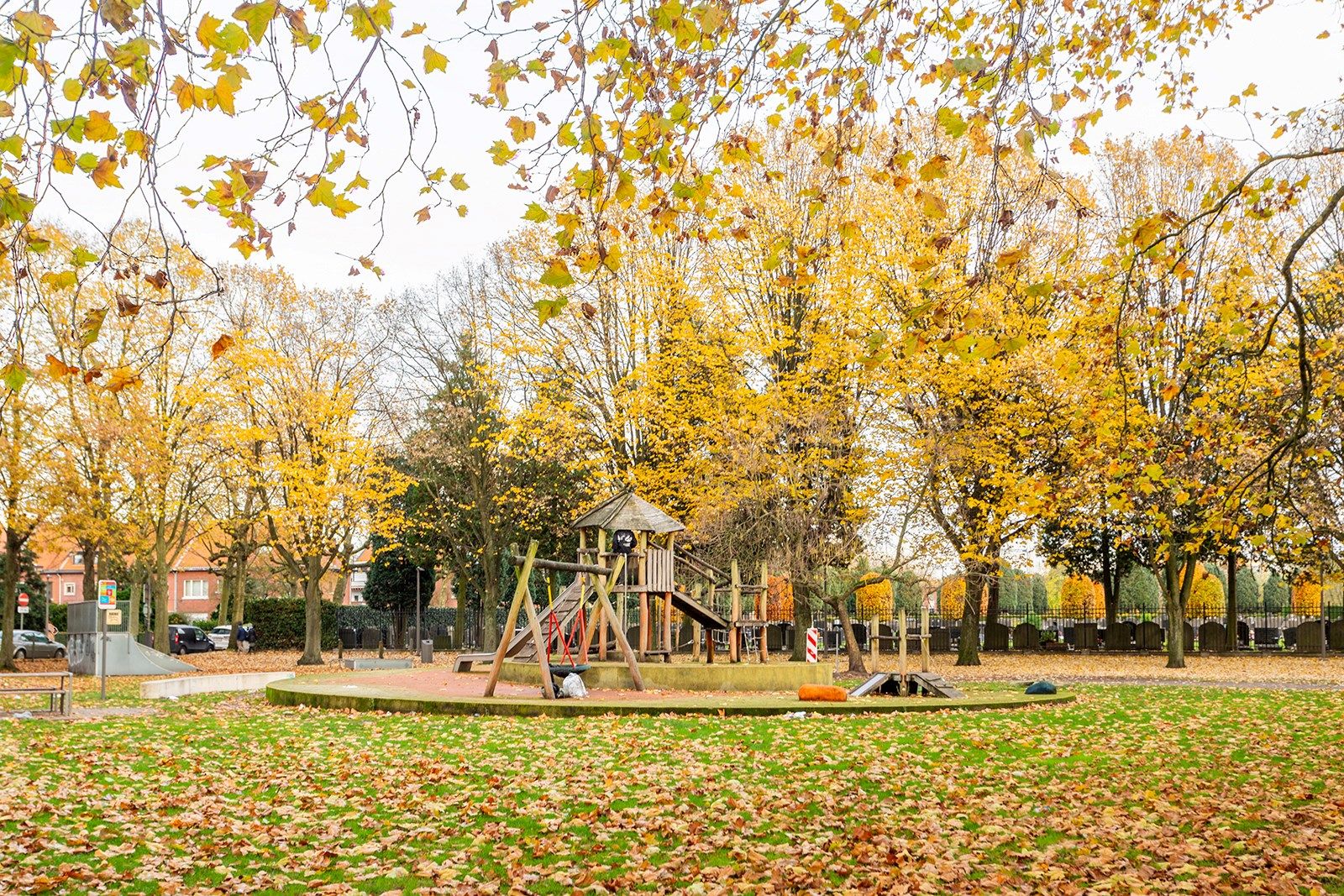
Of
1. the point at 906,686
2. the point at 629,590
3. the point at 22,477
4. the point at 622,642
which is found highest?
the point at 22,477

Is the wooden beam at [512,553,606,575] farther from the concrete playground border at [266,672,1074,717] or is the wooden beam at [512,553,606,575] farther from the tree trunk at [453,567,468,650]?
the tree trunk at [453,567,468,650]

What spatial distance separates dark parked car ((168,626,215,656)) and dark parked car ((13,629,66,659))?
4.37m

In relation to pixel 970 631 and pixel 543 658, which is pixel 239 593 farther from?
pixel 543 658

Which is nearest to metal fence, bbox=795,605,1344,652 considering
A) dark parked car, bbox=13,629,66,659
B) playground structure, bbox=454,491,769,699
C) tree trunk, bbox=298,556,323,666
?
playground structure, bbox=454,491,769,699

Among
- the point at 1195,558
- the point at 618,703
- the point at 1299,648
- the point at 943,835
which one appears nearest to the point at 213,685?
the point at 618,703

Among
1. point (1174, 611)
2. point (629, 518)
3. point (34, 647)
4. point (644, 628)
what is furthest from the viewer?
point (34, 647)

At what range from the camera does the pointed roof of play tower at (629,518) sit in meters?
21.5

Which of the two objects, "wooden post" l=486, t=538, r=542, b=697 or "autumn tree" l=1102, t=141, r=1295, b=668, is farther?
A: "autumn tree" l=1102, t=141, r=1295, b=668

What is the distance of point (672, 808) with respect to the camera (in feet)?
28.4

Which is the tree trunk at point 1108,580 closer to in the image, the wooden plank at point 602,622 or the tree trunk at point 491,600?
the tree trunk at point 491,600

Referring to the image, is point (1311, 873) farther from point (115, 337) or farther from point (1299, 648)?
point (1299, 648)

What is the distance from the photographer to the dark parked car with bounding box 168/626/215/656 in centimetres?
4641

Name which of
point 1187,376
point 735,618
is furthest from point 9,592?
point 1187,376

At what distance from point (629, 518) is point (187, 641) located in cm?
3325
